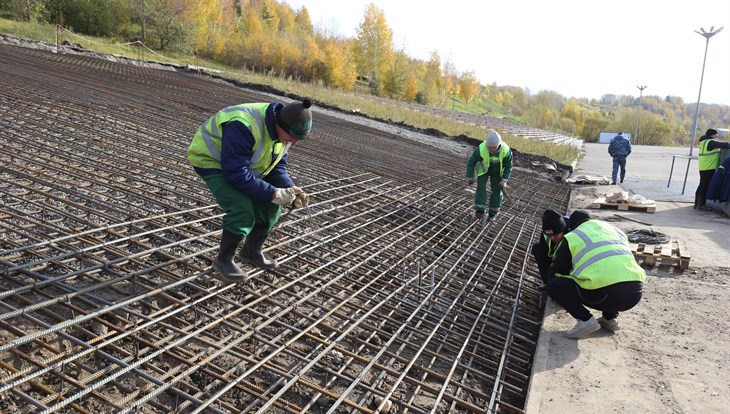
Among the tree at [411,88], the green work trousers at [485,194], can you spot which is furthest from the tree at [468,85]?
the green work trousers at [485,194]

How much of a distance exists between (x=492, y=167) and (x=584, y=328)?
9.30ft

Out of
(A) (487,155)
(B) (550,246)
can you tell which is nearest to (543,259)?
(B) (550,246)

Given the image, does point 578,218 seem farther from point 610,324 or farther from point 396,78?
point 396,78

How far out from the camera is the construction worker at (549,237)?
12.4ft

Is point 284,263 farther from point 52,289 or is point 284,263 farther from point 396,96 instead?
point 396,96

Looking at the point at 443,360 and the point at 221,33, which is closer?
the point at 443,360

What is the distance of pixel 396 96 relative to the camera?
137 ft

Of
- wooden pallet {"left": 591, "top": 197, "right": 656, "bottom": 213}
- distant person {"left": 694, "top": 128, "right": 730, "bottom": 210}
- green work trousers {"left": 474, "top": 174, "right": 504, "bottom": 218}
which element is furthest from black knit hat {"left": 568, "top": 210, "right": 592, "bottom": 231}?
distant person {"left": 694, "top": 128, "right": 730, "bottom": 210}

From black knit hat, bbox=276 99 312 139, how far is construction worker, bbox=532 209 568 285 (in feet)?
6.81

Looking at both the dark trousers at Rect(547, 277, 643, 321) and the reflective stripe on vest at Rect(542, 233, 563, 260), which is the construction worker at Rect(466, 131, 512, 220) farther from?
the dark trousers at Rect(547, 277, 643, 321)

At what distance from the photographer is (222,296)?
3000 mm

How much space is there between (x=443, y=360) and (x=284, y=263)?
1.33 m

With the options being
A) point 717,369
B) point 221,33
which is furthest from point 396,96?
point 717,369

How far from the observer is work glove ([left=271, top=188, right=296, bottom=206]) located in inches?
103
